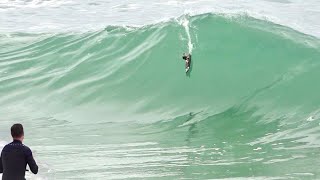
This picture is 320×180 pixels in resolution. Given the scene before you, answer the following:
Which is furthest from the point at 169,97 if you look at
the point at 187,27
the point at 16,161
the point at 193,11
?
the point at 193,11

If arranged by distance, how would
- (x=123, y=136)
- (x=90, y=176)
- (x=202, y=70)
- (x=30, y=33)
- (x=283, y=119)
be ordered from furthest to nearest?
(x=30, y=33), (x=202, y=70), (x=283, y=119), (x=123, y=136), (x=90, y=176)

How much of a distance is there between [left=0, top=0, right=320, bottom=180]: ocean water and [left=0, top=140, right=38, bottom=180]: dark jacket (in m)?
2.47

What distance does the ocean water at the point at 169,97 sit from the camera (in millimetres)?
9320

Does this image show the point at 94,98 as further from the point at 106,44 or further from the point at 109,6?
the point at 109,6

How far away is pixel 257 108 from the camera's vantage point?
1284 centimetres

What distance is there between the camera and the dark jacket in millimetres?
6000

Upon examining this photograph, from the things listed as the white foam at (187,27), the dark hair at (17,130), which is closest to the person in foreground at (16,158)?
the dark hair at (17,130)

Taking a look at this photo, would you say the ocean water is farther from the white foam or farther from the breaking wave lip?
the breaking wave lip

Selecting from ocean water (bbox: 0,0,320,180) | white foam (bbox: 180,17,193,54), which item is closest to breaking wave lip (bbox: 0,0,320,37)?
ocean water (bbox: 0,0,320,180)

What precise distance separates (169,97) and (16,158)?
818 centimetres

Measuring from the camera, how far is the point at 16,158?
237 inches

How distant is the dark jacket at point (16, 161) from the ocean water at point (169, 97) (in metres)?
2.47

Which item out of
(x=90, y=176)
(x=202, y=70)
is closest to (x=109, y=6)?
(x=202, y=70)

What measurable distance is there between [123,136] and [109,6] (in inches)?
621
